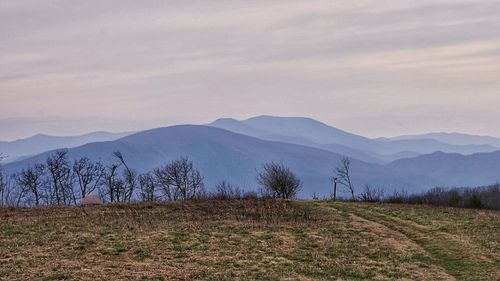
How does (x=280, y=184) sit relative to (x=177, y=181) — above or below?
below

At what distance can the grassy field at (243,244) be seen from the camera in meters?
24.6

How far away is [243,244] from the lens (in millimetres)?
30719

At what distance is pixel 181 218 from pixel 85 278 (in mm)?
18188

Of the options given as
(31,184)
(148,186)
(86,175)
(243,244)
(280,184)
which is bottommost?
(243,244)

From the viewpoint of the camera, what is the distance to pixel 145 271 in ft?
78.2

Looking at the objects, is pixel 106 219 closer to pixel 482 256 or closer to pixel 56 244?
pixel 56 244

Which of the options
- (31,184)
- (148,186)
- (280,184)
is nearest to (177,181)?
(148,186)

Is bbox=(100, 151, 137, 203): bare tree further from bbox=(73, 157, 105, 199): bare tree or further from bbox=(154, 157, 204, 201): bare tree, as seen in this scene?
bbox=(154, 157, 204, 201): bare tree

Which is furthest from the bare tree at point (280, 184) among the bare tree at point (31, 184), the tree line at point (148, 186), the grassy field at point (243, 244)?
the bare tree at point (31, 184)

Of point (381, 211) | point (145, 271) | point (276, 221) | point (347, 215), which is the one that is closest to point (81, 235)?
point (145, 271)

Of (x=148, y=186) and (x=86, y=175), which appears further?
(x=86, y=175)

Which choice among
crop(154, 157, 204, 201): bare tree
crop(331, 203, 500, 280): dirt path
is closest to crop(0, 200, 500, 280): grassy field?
crop(331, 203, 500, 280): dirt path

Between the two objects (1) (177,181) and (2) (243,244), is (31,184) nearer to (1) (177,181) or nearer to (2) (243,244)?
(1) (177,181)

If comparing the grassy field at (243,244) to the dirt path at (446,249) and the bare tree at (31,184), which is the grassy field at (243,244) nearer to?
the dirt path at (446,249)
